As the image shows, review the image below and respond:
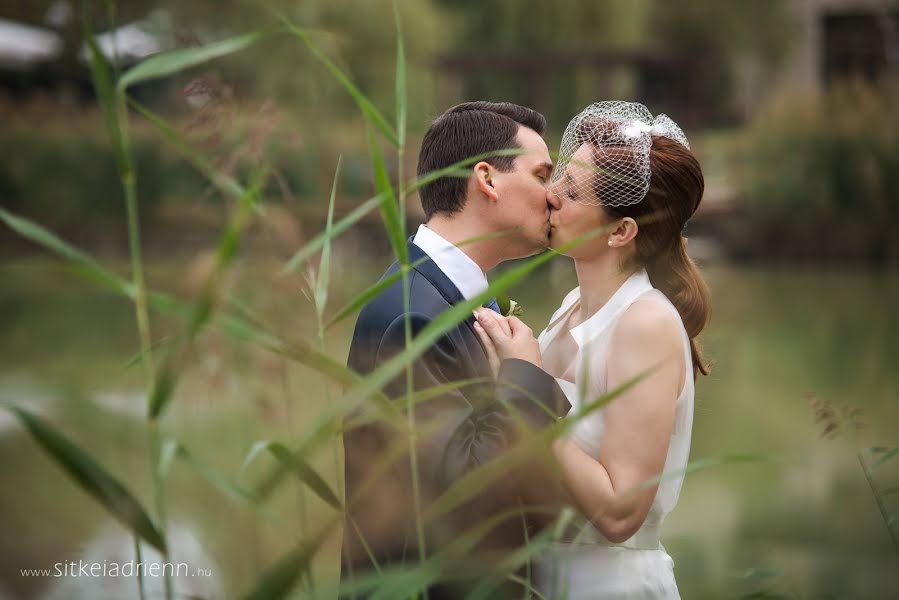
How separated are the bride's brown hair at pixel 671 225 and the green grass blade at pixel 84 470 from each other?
3.95ft

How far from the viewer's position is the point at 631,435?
81.2 inches

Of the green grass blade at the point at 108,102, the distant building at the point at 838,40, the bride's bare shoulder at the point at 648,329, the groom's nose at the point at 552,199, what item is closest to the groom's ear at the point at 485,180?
the groom's nose at the point at 552,199

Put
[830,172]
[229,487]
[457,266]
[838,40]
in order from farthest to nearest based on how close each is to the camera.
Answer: [838,40] → [830,172] → [457,266] → [229,487]

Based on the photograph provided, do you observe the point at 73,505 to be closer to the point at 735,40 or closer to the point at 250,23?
the point at 250,23

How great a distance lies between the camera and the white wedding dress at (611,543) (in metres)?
2.24

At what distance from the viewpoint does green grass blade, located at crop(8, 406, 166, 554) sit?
4.20ft

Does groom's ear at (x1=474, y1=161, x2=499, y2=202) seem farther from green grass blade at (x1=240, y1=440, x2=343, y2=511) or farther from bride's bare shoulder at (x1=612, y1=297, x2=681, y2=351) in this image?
green grass blade at (x1=240, y1=440, x2=343, y2=511)

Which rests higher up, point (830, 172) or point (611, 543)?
point (611, 543)

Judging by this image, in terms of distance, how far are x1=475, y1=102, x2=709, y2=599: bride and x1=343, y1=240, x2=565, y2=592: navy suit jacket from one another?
8 cm

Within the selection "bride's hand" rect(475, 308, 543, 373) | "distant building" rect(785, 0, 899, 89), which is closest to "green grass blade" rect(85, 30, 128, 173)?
"bride's hand" rect(475, 308, 543, 373)

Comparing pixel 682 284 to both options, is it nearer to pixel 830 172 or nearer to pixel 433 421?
pixel 433 421

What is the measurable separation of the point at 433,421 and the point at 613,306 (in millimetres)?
645

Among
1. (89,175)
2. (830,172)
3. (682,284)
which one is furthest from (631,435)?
(89,175)

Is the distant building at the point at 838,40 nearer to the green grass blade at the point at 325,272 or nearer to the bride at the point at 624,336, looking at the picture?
the bride at the point at 624,336
